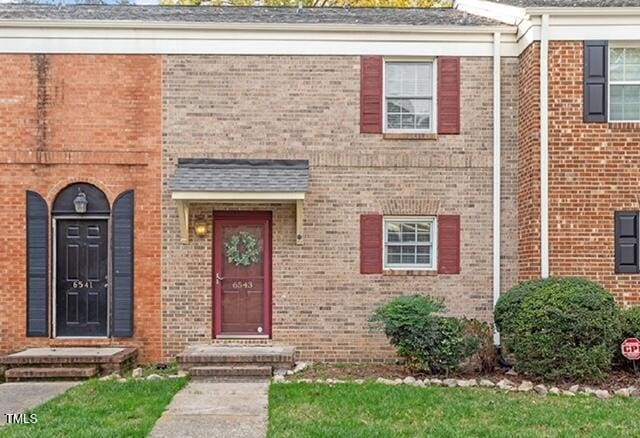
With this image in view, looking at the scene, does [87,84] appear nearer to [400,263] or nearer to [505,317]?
[400,263]

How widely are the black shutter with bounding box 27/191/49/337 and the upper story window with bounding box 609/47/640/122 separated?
346 inches

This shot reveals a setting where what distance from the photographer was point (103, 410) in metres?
7.81

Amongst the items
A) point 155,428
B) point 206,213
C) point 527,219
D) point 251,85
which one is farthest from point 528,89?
point 155,428

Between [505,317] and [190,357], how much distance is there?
4442mm

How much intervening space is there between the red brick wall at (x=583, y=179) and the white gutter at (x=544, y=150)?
3.0 inches

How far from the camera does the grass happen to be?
693cm

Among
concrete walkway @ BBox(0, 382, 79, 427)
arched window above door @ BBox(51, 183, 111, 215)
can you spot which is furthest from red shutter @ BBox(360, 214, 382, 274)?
concrete walkway @ BBox(0, 382, 79, 427)

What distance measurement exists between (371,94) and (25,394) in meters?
6.56

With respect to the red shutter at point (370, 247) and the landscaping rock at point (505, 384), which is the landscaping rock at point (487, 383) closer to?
the landscaping rock at point (505, 384)

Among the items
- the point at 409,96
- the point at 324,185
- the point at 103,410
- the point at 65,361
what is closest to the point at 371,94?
the point at 409,96

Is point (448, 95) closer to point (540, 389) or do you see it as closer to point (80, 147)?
point (540, 389)

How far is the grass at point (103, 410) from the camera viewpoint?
6934 mm

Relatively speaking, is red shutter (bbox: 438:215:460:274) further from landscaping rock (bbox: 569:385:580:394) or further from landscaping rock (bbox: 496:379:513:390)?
landscaping rock (bbox: 569:385:580:394)

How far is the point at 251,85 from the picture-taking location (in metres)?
11.4
